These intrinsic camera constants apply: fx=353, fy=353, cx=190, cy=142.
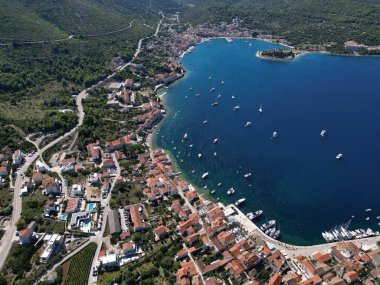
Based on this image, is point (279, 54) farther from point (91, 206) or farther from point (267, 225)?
point (91, 206)

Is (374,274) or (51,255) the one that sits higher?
(374,274)

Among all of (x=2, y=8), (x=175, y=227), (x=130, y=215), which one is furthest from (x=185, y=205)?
A: (x=2, y=8)

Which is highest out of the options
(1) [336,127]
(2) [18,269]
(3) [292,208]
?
(1) [336,127]

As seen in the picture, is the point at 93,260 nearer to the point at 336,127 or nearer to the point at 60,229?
the point at 60,229

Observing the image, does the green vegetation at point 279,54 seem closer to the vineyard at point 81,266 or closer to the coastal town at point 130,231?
the coastal town at point 130,231

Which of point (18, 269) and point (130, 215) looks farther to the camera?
point (130, 215)

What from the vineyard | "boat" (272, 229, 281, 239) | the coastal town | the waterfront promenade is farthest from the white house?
"boat" (272, 229, 281, 239)

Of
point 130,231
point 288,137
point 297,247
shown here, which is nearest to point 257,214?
point 297,247
